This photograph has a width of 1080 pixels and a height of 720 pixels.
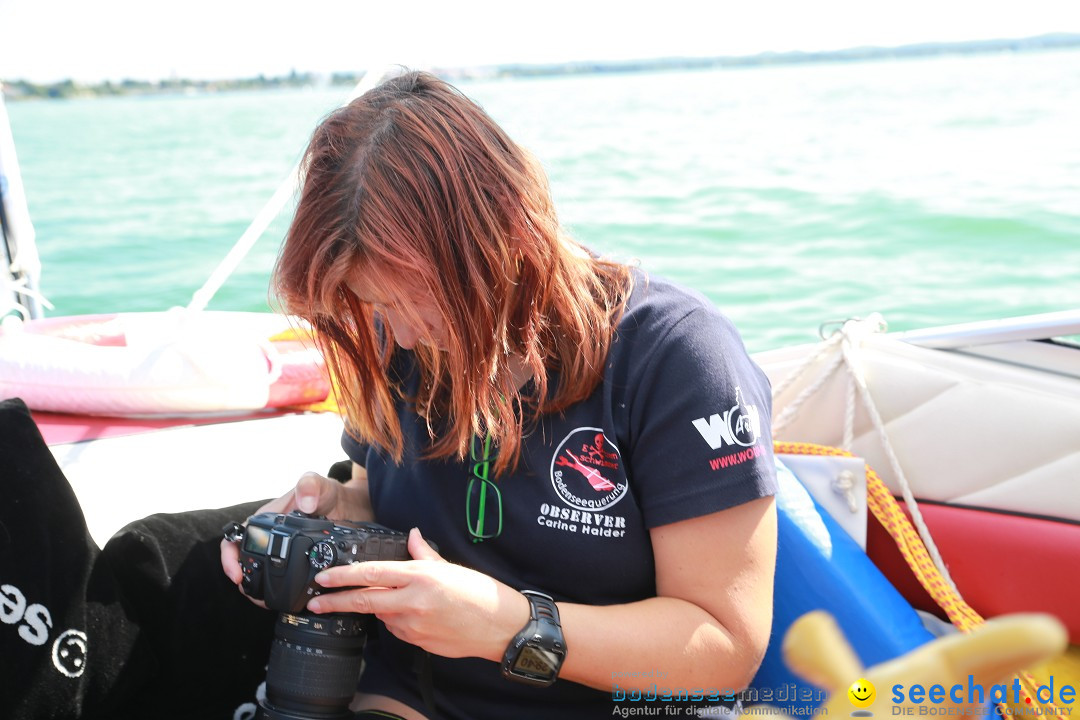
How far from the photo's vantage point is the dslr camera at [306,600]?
1.02 m

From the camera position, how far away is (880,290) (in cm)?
638

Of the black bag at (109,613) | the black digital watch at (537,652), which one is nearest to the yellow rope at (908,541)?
the black digital watch at (537,652)

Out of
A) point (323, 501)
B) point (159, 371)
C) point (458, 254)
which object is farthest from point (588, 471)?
point (159, 371)

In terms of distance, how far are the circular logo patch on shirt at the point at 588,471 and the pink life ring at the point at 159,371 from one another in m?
0.96

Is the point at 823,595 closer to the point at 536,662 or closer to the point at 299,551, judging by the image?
the point at 536,662

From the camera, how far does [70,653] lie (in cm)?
121

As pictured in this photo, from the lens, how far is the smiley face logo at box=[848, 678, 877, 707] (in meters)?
0.28

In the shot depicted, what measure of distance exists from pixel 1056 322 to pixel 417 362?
0.96 meters

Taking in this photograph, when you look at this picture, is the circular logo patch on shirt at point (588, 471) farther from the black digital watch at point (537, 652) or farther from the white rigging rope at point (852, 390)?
the white rigging rope at point (852, 390)

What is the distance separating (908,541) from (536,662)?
0.69m

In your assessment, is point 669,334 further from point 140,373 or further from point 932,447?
point 140,373

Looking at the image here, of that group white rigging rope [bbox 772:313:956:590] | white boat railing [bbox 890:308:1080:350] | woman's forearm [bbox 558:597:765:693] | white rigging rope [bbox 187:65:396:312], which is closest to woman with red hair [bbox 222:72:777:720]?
woman's forearm [bbox 558:597:765:693]

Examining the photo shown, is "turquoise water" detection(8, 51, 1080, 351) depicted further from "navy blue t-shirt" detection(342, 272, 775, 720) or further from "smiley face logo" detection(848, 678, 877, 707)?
"smiley face logo" detection(848, 678, 877, 707)

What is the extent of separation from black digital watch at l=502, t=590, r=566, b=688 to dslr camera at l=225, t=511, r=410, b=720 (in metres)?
0.17
